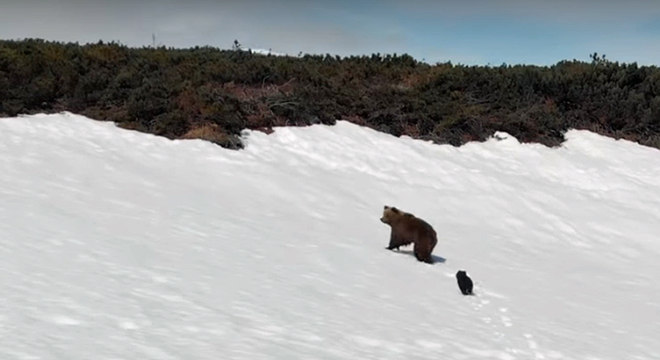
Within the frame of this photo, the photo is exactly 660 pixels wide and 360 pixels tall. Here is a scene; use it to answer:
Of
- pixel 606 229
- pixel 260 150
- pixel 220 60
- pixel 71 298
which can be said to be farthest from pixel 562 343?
pixel 220 60

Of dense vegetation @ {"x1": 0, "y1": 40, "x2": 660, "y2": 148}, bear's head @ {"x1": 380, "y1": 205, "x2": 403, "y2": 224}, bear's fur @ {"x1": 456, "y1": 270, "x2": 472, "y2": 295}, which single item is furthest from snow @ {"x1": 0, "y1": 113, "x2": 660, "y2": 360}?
dense vegetation @ {"x1": 0, "y1": 40, "x2": 660, "y2": 148}

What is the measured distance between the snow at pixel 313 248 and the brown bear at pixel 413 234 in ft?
0.78

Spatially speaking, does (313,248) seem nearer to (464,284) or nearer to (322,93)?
(464,284)

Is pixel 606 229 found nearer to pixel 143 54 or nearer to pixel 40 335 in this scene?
pixel 40 335

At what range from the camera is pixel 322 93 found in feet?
60.1

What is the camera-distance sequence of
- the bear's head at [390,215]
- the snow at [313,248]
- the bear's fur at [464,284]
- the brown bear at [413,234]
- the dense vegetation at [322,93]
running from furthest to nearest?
the dense vegetation at [322,93] < the bear's head at [390,215] < the brown bear at [413,234] < the bear's fur at [464,284] < the snow at [313,248]

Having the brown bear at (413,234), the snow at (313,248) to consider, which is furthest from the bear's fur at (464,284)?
the brown bear at (413,234)

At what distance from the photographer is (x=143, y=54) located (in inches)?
794

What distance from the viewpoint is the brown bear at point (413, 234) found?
917 cm

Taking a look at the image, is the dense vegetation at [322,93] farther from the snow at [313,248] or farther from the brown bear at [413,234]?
the brown bear at [413,234]

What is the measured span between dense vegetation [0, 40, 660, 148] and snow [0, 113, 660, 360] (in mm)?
946

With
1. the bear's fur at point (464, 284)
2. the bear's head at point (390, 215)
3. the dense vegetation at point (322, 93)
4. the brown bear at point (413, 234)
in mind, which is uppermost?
the dense vegetation at point (322, 93)

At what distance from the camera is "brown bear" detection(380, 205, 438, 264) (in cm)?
917

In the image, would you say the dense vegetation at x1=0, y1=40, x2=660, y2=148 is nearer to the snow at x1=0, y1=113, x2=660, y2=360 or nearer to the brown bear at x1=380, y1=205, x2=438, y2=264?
the snow at x1=0, y1=113, x2=660, y2=360
